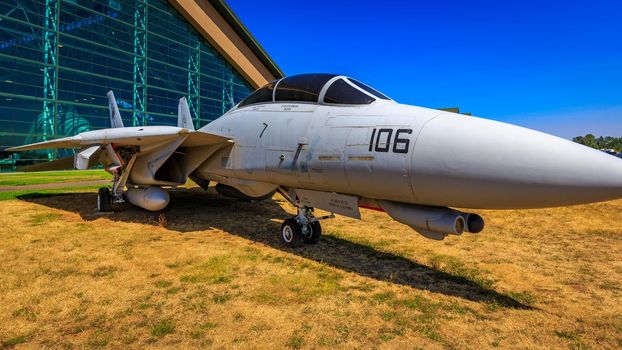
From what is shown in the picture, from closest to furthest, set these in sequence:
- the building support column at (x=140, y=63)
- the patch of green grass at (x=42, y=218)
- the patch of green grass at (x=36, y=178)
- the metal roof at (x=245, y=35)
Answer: the patch of green grass at (x=42, y=218) < the patch of green grass at (x=36, y=178) < the building support column at (x=140, y=63) < the metal roof at (x=245, y=35)

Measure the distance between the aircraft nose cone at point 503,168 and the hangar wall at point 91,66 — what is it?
64.0ft

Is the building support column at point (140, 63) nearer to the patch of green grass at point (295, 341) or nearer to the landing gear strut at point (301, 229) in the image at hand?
the landing gear strut at point (301, 229)

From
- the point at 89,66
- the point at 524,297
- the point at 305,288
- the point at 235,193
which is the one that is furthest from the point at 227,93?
the point at 524,297

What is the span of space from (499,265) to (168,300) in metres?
4.82

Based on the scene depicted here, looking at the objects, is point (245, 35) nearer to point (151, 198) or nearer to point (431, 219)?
point (151, 198)

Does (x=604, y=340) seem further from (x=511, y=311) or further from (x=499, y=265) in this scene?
(x=499, y=265)

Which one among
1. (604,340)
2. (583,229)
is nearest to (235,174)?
(604,340)

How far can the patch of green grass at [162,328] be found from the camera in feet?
11.0

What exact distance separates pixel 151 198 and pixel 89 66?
26.0 m

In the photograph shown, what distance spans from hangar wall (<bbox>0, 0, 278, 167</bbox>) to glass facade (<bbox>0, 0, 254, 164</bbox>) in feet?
0.20

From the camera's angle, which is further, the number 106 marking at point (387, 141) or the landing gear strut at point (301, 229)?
the landing gear strut at point (301, 229)

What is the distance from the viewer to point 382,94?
554cm

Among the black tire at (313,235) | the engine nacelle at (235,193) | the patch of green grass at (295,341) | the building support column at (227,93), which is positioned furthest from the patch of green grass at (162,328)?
the building support column at (227,93)

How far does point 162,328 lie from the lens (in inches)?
134
